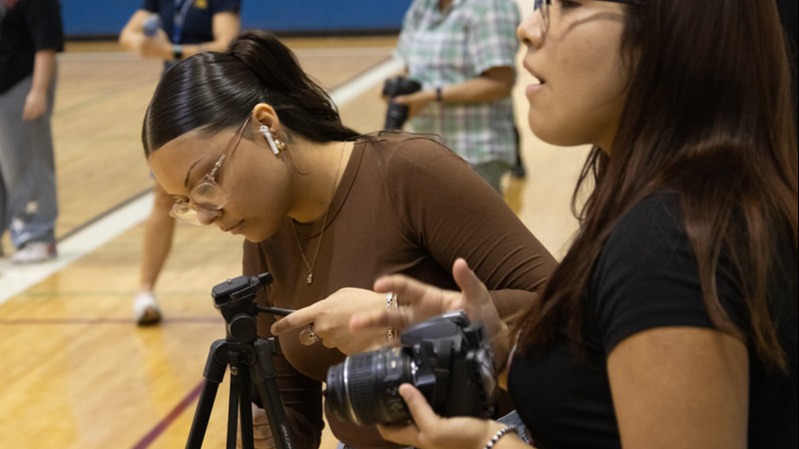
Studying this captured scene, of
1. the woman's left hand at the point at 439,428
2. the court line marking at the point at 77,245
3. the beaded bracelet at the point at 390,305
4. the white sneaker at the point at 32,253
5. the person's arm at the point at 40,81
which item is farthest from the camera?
the white sneaker at the point at 32,253

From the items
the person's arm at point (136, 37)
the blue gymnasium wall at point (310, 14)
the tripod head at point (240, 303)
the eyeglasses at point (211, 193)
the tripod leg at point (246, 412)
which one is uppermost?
the eyeglasses at point (211, 193)

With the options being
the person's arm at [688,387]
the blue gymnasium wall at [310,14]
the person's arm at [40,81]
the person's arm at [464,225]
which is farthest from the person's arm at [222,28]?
the blue gymnasium wall at [310,14]

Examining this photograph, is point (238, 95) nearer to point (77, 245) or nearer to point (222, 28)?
point (222, 28)

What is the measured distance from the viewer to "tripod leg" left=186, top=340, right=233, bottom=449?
5.86 feet

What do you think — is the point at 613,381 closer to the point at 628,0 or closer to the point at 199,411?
the point at 628,0

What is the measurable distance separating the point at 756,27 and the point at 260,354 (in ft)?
3.03

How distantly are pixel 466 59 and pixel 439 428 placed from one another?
8.89 ft

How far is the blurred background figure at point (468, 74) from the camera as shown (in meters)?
3.68

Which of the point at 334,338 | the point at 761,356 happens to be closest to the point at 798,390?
the point at 761,356

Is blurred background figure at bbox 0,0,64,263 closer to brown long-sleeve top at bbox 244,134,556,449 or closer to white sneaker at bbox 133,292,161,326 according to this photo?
white sneaker at bbox 133,292,161,326

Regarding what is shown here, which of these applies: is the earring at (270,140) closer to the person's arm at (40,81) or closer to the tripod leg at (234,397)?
the tripod leg at (234,397)

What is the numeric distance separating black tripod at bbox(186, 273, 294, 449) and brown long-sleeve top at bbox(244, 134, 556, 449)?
3.8 inches

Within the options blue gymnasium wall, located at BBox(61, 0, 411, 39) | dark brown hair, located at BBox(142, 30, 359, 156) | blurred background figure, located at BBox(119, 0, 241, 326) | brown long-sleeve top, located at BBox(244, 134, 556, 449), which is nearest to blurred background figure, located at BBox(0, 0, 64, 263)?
blurred background figure, located at BBox(119, 0, 241, 326)

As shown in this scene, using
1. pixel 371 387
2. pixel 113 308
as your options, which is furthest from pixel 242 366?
pixel 113 308
